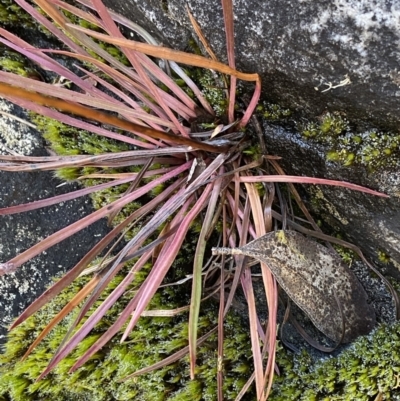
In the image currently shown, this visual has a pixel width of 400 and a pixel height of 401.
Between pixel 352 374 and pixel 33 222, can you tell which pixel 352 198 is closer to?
pixel 352 374

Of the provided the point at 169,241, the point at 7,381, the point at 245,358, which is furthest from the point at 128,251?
the point at 7,381

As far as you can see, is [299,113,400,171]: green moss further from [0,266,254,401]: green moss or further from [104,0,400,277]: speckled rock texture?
[0,266,254,401]: green moss

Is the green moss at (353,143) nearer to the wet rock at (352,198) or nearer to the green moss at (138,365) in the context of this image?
the wet rock at (352,198)

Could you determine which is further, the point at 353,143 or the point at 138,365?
the point at 138,365

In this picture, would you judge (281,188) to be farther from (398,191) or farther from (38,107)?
(38,107)

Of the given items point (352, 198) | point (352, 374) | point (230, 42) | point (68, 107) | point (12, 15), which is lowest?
point (352, 374)

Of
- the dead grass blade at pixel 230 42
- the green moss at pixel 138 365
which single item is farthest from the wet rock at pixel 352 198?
the green moss at pixel 138 365

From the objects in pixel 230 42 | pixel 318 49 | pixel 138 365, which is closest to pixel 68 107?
pixel 230 42
